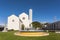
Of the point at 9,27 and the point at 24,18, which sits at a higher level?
the point at 24,18

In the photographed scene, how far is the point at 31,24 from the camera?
58938mm

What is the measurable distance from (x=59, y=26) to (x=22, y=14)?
21.3 m

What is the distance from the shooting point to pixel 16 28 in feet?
151

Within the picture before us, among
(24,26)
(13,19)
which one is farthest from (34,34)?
(24,26)

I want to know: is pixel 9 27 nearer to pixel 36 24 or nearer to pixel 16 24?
pixel 16 24

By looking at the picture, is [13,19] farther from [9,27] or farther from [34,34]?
[34,34]

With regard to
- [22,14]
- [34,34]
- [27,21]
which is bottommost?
[34,34]

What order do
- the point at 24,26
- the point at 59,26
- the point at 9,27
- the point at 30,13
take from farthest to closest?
the point at 30,13 → the point at 24,26 → the point at 9,27 → the point at 59,26

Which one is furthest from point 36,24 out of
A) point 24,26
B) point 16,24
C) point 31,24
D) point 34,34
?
point 34,34

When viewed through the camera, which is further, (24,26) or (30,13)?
(30,13)

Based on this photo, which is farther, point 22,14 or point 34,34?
point 22,14

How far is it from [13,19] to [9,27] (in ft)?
12.1

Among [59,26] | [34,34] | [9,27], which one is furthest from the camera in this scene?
[9,27]

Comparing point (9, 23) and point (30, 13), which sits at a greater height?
point (30, 13)
